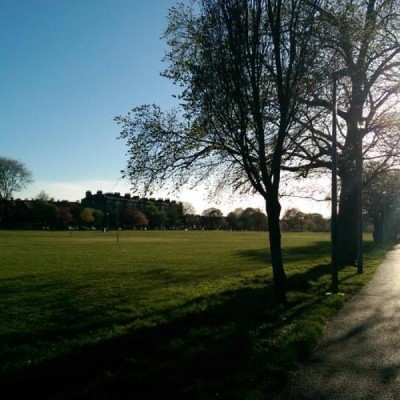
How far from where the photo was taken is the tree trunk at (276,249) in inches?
487

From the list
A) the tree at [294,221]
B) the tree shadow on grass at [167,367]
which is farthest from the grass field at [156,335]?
the tree at [294,221]

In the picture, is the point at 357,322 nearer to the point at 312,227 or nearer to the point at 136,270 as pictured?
the point at 136,270

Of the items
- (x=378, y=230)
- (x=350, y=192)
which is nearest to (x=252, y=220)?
(x=378, y=230)

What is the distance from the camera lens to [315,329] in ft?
29.6

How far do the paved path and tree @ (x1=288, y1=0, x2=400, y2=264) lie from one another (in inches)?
222

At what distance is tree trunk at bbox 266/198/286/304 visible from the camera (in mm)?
12359

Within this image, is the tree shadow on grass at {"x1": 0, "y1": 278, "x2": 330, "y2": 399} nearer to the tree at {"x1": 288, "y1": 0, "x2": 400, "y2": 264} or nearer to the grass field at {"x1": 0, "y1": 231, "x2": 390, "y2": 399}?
the grass field at {"x1": 0, "y1": 231, "x2": 390, "y2": 399}

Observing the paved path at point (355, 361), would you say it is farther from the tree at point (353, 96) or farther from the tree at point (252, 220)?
the tree at point (252, 220)

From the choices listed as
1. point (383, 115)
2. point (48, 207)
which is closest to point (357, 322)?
point (383, 115)

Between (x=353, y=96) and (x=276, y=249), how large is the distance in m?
10.4

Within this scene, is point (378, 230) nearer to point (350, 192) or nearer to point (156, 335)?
point (350, 192)

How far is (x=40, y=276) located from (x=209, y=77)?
11.2m

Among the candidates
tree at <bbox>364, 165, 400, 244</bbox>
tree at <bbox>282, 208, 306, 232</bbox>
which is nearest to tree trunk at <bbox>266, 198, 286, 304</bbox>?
tree at <bbox>364, 165, 400, 244</bbox>

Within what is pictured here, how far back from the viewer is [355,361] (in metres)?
7.04
